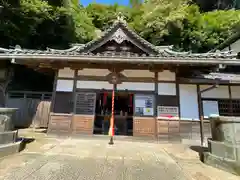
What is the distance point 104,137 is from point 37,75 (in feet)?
35.2

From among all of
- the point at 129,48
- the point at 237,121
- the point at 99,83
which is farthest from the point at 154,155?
the point at 129,48

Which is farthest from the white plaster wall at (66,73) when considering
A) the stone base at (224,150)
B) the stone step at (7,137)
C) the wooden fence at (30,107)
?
the stone base at (224,150)

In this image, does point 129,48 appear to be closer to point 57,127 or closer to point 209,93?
point 209,93

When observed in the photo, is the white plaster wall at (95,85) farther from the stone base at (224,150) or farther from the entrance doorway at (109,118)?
the stone base at (224,150)

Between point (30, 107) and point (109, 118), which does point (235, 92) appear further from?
point (30, 107)

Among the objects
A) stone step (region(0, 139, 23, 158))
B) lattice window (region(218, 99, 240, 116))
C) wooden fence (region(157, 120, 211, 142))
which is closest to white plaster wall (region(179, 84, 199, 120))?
wooden fence (region(157, 120, 211, 142))

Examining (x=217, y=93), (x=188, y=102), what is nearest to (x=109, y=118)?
(x=188, y=102)

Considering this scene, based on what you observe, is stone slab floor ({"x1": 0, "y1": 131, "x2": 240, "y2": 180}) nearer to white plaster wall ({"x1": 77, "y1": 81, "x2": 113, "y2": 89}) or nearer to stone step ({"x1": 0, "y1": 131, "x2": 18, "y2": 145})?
stone step ({"x1": 0, "y1": 131, "x2": 18, "y2": 145})

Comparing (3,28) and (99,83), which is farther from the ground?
(3,28)

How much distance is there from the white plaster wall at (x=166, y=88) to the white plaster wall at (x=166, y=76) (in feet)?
0.82

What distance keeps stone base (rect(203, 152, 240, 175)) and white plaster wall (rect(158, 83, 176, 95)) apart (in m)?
3.54

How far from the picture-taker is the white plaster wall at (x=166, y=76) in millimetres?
7859

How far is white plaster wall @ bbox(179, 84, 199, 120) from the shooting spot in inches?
299

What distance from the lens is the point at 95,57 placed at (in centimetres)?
684
